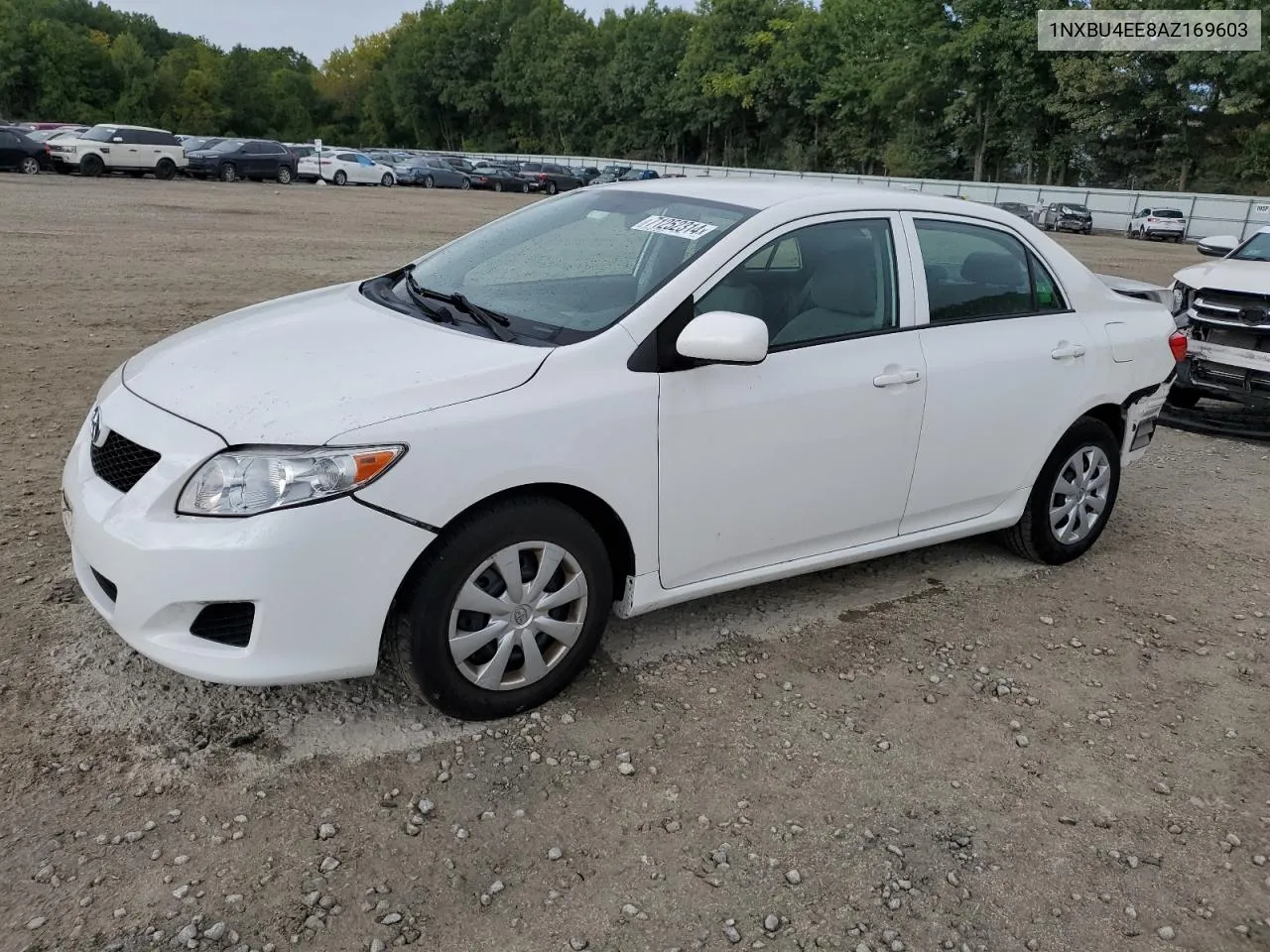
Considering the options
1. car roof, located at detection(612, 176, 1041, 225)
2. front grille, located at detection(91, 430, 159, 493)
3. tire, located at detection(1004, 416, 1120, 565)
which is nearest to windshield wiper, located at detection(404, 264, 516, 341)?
car roof, located at detection(612, 176, 1041, 225)

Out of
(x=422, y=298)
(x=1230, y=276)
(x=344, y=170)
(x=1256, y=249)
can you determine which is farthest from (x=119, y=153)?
(x=422, y=298)

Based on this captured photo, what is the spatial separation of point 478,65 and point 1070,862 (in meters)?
109

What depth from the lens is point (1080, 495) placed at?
4.92 metres

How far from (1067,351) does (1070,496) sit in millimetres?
737

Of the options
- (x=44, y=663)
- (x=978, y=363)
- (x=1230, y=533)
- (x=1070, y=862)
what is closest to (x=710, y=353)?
(x=978, y=363)

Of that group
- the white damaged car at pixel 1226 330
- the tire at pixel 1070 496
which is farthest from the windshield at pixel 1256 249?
the tire at pixel 1070 496

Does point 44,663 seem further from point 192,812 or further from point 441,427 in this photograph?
point 441,427

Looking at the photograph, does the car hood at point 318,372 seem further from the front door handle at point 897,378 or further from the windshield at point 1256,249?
the windshield at point 1256,249

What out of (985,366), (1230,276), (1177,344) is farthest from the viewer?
(1230,276)

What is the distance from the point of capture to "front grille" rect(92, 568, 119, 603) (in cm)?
299

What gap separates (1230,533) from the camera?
5.64m

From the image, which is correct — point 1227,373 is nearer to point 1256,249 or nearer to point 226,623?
point 1256,249

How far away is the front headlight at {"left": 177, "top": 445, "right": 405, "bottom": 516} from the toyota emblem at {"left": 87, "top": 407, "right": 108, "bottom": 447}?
22.7 inches

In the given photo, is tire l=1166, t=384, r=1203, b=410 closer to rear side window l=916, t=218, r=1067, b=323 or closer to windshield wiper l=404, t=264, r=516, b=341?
rear side window l=916, t=218, r=1067, b=323
